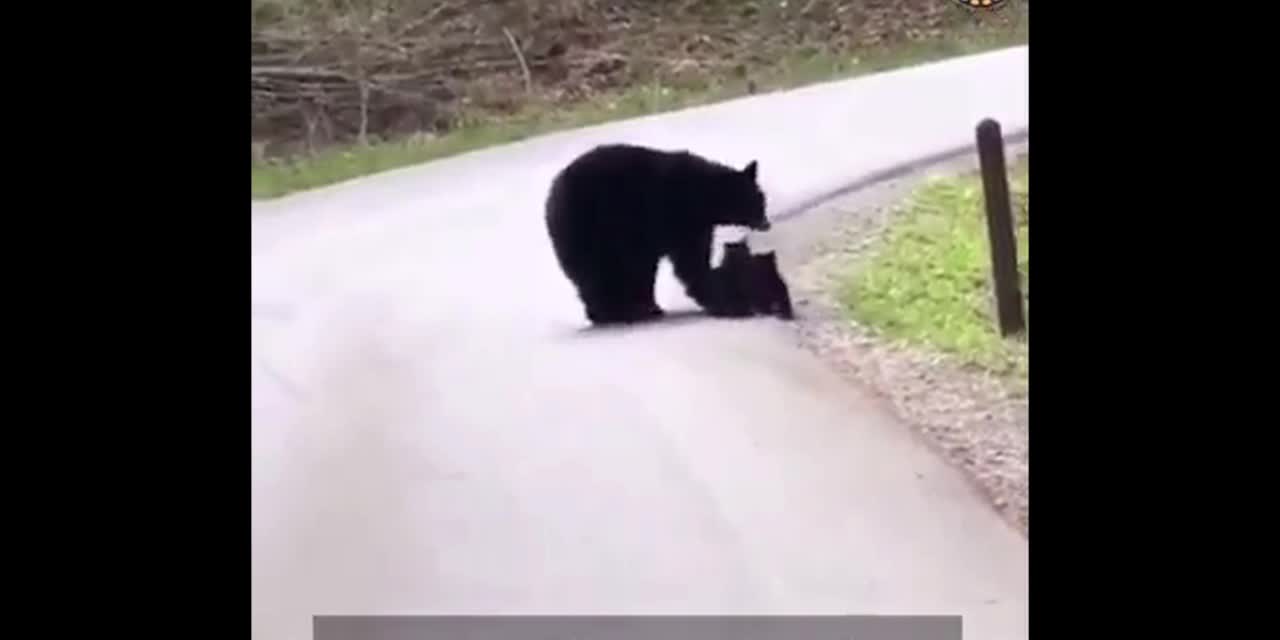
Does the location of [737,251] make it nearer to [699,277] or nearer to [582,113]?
[699,277]

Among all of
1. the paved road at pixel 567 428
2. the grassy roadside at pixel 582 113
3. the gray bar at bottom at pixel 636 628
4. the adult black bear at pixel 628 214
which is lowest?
the gray bar at bottom at pixel 636 628

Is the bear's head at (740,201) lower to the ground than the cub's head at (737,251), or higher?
higher

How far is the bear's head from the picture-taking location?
5.00ft

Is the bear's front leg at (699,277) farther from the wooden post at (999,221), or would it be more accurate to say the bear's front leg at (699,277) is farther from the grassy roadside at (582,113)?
the wooden post at (999,221)

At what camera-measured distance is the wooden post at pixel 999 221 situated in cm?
151

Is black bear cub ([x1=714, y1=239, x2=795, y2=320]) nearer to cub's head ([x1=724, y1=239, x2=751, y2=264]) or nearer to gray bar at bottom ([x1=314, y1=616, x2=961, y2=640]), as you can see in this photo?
cub's head ([x1=724, y1=239, x2=751, y2=264])

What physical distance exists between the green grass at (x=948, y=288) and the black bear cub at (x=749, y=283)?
77 millimetres

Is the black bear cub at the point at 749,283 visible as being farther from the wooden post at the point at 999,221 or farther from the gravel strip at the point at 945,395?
the wooden post at the point at 999,221

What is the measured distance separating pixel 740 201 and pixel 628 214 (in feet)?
0.36

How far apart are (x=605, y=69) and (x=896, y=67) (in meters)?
0.28

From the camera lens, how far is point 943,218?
152cm

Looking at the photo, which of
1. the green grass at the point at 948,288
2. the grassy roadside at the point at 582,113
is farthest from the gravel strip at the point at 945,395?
the grassy roadside at the point at 582,113

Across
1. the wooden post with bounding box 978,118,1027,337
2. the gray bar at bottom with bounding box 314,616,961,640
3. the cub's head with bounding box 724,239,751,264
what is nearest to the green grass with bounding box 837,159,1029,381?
the wooden post with bounding box 978,118,1027,337
